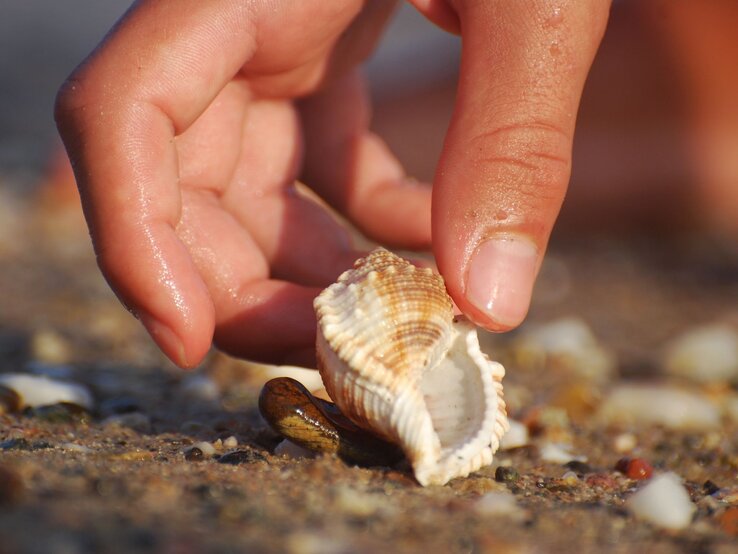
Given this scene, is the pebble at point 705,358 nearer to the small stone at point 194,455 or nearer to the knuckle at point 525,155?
the knuckle at point 525,155

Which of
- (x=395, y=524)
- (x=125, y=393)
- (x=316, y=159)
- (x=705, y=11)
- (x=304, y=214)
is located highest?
(x=705, y=11)

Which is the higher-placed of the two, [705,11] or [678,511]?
[705,11]

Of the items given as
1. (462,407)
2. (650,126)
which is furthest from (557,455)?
(650,126)

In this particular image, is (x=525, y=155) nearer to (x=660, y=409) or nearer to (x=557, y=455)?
(x=557, y=455)

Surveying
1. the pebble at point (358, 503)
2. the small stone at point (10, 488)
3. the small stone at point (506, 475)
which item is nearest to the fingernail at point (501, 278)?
the small stone at point (506, 475)

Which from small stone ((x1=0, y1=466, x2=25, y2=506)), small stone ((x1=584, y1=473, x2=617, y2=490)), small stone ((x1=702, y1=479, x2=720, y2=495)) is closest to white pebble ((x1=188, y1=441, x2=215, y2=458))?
small stone ((x1=0, y1=466, x2=25, y2=506))

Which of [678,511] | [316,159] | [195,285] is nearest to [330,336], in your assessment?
[195,285]

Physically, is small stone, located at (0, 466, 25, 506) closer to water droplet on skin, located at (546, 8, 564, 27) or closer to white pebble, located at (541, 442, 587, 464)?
white pebble, located at (541, 442, 587, 464)

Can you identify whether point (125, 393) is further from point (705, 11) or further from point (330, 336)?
point (705, 11)
